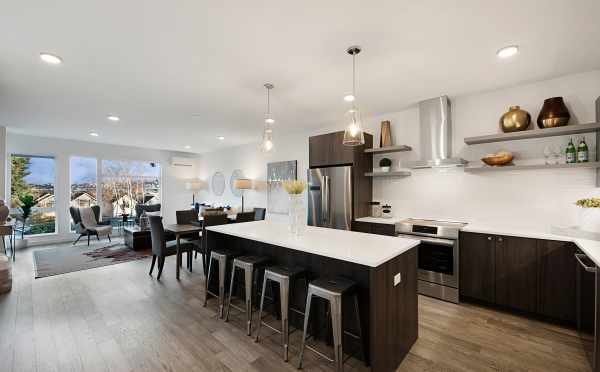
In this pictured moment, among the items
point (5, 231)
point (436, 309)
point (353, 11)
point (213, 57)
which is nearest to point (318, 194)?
point (436, 309)

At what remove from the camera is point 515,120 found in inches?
121

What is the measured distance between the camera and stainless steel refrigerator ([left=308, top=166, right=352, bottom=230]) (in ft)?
13.4

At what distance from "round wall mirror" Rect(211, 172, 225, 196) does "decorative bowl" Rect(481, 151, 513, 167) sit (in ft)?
21.7

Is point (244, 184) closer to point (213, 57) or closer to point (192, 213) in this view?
point (192, 213)

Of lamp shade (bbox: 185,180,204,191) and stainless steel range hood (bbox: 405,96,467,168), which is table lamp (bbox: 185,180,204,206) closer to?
lamp shade (bbox: 185,180,204,191)

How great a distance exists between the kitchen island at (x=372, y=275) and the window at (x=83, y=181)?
655 centimetres

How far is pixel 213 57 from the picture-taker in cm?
251

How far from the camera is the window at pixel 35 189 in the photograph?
19.6ft

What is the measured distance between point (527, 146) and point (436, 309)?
224cm


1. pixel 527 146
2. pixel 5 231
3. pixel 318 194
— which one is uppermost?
pixel 527 146

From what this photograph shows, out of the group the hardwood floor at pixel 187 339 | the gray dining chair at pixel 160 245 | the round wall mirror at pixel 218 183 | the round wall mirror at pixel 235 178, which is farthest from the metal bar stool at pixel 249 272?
the round wall mirror at pixel 218 183

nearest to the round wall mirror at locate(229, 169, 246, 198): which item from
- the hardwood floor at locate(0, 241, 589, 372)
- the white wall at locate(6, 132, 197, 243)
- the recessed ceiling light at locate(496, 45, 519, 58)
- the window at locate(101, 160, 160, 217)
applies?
the white wall at locate(6, 132, 197, 243)

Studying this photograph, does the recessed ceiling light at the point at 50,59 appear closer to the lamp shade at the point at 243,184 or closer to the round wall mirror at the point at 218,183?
the lamp shade at the point at 243,184

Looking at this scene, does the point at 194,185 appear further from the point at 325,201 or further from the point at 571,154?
the point at 571,154
